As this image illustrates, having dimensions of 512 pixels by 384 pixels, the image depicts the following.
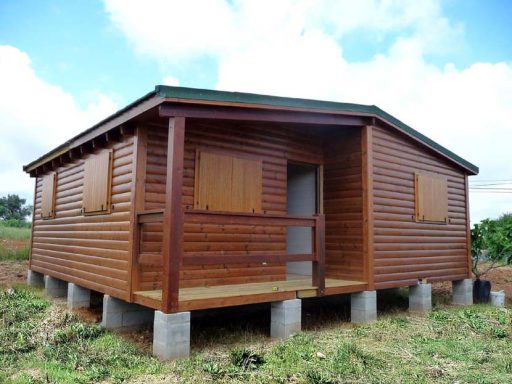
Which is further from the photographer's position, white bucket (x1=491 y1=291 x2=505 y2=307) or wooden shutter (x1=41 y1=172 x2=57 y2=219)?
white bucket (x1=491 y1=291 x2=505 y2=307)

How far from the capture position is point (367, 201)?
23.8 feet

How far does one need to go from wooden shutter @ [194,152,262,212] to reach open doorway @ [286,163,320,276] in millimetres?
1621

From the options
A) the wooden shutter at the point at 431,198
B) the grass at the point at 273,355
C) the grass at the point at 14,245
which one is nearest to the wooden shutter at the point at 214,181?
the grass at the point at 273,355

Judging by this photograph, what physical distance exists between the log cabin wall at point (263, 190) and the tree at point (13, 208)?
34.1m

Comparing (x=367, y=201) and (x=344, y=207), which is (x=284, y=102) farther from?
(x=344, y=207)

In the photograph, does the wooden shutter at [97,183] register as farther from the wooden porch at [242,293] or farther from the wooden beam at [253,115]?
the wooden beam at [253,115]

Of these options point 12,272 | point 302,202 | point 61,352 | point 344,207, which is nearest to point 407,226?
point 344,207

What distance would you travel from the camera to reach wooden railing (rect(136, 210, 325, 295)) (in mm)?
5125

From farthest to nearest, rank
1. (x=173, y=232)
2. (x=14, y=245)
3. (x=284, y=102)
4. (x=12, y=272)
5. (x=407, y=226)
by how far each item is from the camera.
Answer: (x=14, y=245)
(x=12, y=272)
(x=407, y=226)
(x=284, y=102)
(x=173, y=232)

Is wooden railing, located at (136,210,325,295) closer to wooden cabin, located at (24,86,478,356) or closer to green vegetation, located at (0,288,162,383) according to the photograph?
wooden cabin, located at (24,86,478,356)

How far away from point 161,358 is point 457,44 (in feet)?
36.2

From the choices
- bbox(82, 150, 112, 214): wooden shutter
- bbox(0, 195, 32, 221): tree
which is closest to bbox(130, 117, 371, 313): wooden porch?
bbox(82, 150, 112, 214): wooden shutter

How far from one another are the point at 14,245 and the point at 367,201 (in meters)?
14.1

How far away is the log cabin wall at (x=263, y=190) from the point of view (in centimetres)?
606
